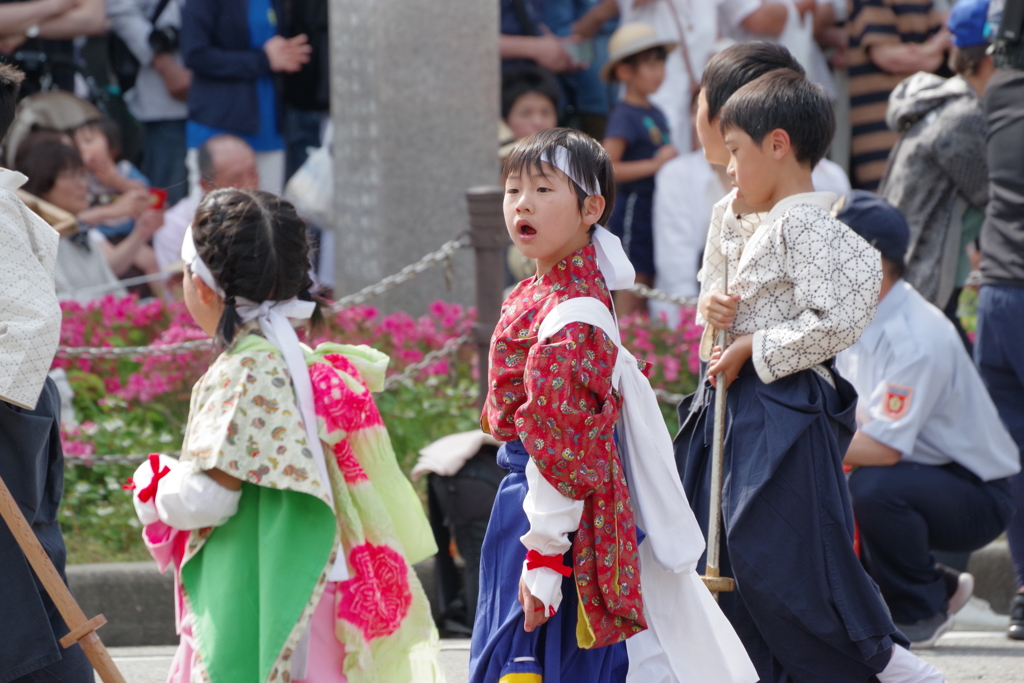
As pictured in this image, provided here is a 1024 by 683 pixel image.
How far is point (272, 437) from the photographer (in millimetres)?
3180

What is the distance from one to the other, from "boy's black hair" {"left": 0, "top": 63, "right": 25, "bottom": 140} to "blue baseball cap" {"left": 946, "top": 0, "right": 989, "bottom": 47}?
356 centimetres

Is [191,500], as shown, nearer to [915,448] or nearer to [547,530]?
[547,530]

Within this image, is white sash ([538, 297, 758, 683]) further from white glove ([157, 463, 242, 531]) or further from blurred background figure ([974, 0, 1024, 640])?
blurred background figure ([974, 0, 1024, 640])

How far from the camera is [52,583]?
2.94 metres

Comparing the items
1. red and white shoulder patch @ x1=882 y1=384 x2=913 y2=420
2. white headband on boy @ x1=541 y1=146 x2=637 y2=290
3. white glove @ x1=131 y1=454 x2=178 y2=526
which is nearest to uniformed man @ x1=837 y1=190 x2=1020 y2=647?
red and white shoulder patch @ x1=882 y1=384 x2=913 y2=420

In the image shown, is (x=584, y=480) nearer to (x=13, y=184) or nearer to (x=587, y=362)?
(x=587, y=362)

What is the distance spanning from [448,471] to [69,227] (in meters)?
2.55

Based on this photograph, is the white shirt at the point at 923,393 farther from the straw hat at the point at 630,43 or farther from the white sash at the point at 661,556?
the straw hat at the point at 630,43

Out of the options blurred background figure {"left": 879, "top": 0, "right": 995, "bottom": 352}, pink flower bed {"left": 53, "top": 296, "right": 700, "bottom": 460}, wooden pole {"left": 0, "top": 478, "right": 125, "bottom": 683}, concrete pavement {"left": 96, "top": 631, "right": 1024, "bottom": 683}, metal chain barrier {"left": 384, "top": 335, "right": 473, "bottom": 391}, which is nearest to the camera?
wooden pole {"left": 0, "top": 478, "right": 125, "bottom": 683}

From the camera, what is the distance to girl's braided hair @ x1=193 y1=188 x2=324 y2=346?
332 cm

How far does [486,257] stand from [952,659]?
7.88 ft

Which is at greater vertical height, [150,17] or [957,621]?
[150,17]

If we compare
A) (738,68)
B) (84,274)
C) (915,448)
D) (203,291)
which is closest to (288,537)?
(203,291)

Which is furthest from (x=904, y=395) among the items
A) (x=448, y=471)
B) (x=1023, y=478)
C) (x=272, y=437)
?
(x=272, y=437)
